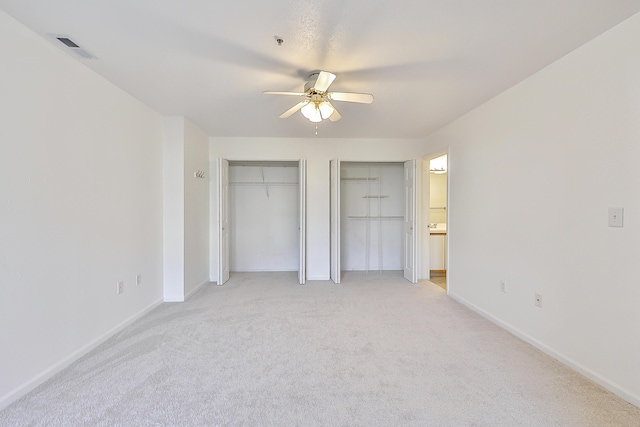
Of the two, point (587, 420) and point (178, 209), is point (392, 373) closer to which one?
point (587, 420)

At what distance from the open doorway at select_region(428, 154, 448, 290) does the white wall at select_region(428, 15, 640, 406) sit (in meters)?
1.61

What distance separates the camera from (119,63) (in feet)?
7.44

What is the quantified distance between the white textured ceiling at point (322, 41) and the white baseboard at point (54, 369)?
2.31 meters

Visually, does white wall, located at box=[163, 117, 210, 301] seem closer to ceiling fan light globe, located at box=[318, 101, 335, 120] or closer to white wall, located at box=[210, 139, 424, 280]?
white wall, located at box=[210, 139, 424, 280]

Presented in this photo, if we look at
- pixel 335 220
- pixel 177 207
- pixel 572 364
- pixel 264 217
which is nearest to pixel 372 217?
pixel 335 220

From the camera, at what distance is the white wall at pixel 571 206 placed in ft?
5.90

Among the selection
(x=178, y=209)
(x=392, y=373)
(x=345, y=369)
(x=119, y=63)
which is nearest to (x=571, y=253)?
(x=392, y=373)

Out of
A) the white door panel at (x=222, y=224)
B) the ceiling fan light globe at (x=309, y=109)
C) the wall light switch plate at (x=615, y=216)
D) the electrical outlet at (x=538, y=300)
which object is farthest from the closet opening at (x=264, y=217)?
the wall light switch plate at (x=615, y=216)

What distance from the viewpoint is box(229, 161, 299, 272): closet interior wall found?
5410 mm

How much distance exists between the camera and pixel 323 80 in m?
2.12

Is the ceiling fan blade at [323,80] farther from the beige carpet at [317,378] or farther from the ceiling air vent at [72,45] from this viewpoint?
the beige carpet at [317,378]

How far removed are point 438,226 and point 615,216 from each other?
3.74 m

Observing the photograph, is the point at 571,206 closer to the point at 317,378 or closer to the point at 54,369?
the point at 317,378

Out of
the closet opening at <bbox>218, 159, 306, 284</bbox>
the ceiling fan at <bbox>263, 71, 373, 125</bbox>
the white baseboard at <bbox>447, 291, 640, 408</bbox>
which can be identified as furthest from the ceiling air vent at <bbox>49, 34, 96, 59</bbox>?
the white baseboard at <bbox>447, 291, 640, 408</bbox>
